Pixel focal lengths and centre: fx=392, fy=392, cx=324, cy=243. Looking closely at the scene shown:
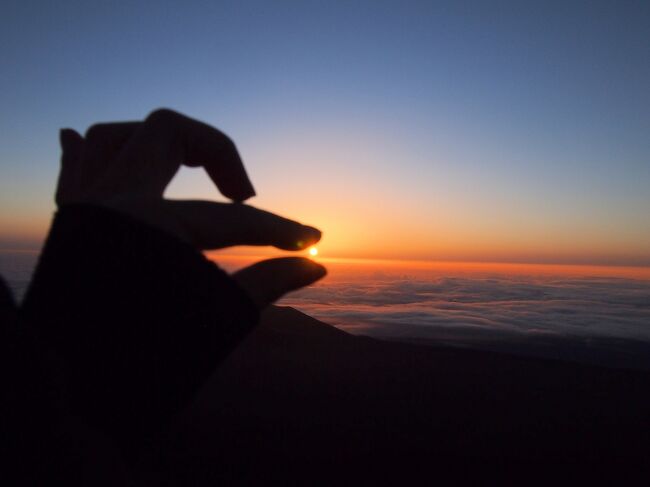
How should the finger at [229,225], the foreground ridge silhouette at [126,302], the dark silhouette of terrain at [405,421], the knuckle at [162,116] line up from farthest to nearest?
the dark silhouette of terrain at [405,421]
the knuckle at [162,116]
the finger at [229,225]
the foreground ridge silhouette at [126,302]

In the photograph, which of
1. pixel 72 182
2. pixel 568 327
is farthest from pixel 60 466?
pixel 568 327

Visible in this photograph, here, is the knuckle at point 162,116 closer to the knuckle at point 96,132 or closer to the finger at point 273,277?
the knuckle at point 96,132

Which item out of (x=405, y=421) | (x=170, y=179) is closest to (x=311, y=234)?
(x=170, y=179)

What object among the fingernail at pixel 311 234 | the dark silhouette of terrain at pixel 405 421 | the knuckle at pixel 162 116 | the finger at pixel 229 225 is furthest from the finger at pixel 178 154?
the dark silhouette of terrain at pixel 405 421

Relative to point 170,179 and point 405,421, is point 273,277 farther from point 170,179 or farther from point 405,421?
point 405,421

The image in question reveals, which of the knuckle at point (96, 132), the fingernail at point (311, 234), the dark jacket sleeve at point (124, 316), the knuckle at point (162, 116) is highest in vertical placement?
the knuckle at point (162, 116)

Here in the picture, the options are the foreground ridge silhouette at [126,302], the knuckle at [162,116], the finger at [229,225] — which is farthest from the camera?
the knuckle at [162,116]

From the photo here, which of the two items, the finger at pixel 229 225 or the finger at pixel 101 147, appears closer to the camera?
the finger at pixel 229 225

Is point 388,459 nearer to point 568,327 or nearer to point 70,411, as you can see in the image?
point 70,411
